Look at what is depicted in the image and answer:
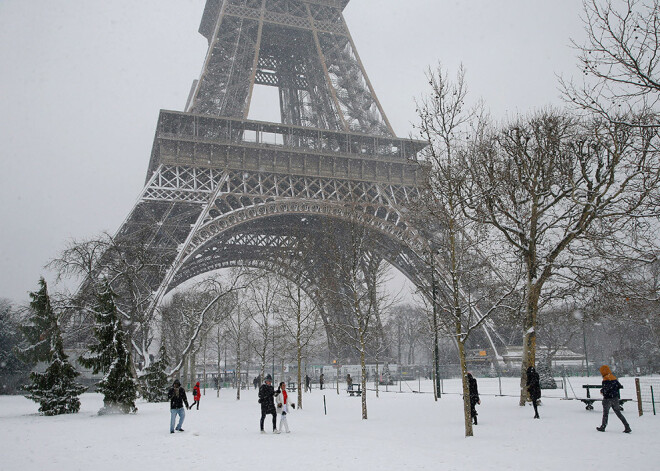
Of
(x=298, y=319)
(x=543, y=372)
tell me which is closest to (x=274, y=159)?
(x=298, y=319)

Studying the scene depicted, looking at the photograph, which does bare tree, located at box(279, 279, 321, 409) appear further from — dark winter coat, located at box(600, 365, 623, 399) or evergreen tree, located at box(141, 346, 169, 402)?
dark winter coat, located at box(600, 365, 623, 399)

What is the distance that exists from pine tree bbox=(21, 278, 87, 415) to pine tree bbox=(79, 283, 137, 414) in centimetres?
110

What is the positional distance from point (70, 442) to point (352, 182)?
97.2ft

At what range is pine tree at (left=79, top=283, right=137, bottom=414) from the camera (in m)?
20.7

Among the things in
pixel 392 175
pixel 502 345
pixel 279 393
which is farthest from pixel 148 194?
pixel 502 345

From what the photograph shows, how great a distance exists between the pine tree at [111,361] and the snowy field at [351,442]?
42.8 inches

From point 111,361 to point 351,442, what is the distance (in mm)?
12356

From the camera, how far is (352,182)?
4025cm

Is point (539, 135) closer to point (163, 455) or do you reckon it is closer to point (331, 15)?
point (163, 455)

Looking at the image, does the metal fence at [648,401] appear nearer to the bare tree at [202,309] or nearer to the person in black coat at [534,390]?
the person in black coat at [534,390]

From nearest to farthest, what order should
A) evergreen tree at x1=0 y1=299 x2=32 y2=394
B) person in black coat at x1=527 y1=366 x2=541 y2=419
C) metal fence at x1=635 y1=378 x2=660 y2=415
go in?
metal fence at x1=635 y1=378 x2=660 y2=415, person in black coat at x1=527 y1=366 x2=541 y2=419, evergreen tree at x1=0 y1=299 x2=32 y2=394

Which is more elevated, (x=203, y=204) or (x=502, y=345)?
(x=203, y=204)

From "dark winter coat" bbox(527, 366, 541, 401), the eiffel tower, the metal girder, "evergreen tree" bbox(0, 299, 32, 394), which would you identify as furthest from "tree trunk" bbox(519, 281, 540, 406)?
"evergreen tree" bbox(0, 299, 32, 394)

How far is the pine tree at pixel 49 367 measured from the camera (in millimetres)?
20641
